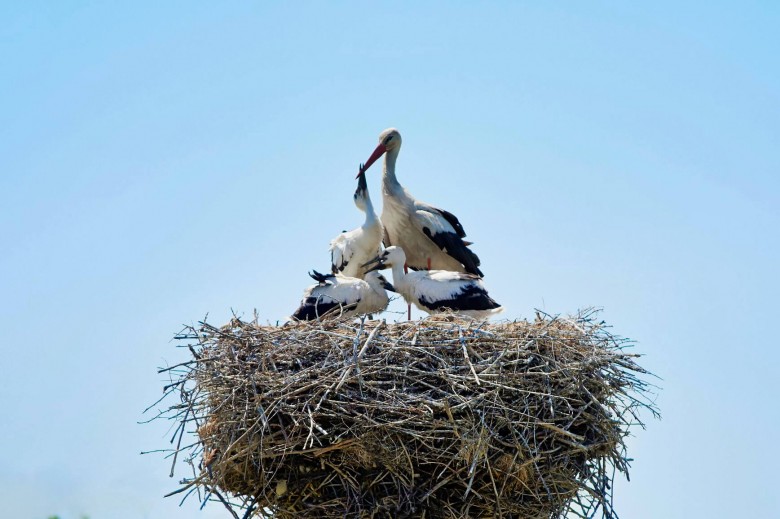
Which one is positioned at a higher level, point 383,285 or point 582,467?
point 383,285

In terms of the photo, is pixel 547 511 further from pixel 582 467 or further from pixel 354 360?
pixel 354 360

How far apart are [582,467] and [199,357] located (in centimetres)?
256

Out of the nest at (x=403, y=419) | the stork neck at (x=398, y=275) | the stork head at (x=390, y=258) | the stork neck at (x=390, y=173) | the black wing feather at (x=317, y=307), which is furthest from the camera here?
the stork neck at (x=390, y=173)

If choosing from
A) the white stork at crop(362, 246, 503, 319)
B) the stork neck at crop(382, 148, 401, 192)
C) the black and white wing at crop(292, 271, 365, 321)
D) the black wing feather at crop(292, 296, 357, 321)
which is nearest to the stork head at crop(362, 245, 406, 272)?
the white stork at crop(362, 246, 503, 319)

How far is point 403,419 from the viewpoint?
24.0 feet

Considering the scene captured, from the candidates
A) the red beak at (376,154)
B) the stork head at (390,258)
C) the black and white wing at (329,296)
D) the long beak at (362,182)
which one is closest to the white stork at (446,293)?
the stork head at (390,258)

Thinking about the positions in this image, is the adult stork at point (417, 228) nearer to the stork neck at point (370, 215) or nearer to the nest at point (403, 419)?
the stork neck at point (370, 215)

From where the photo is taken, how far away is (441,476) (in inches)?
295

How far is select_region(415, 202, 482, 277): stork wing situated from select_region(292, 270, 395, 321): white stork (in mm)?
1219

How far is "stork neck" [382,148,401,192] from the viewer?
11.2 metres

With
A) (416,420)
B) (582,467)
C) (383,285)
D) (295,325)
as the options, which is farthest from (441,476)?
(383,285)

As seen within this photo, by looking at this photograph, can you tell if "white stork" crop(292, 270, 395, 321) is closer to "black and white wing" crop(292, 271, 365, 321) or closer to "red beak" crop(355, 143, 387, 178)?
"black and white wing" crop(292, 271, 365, 321)

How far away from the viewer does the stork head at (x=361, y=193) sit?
35.6 ft

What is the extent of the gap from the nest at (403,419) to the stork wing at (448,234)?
110 inches
